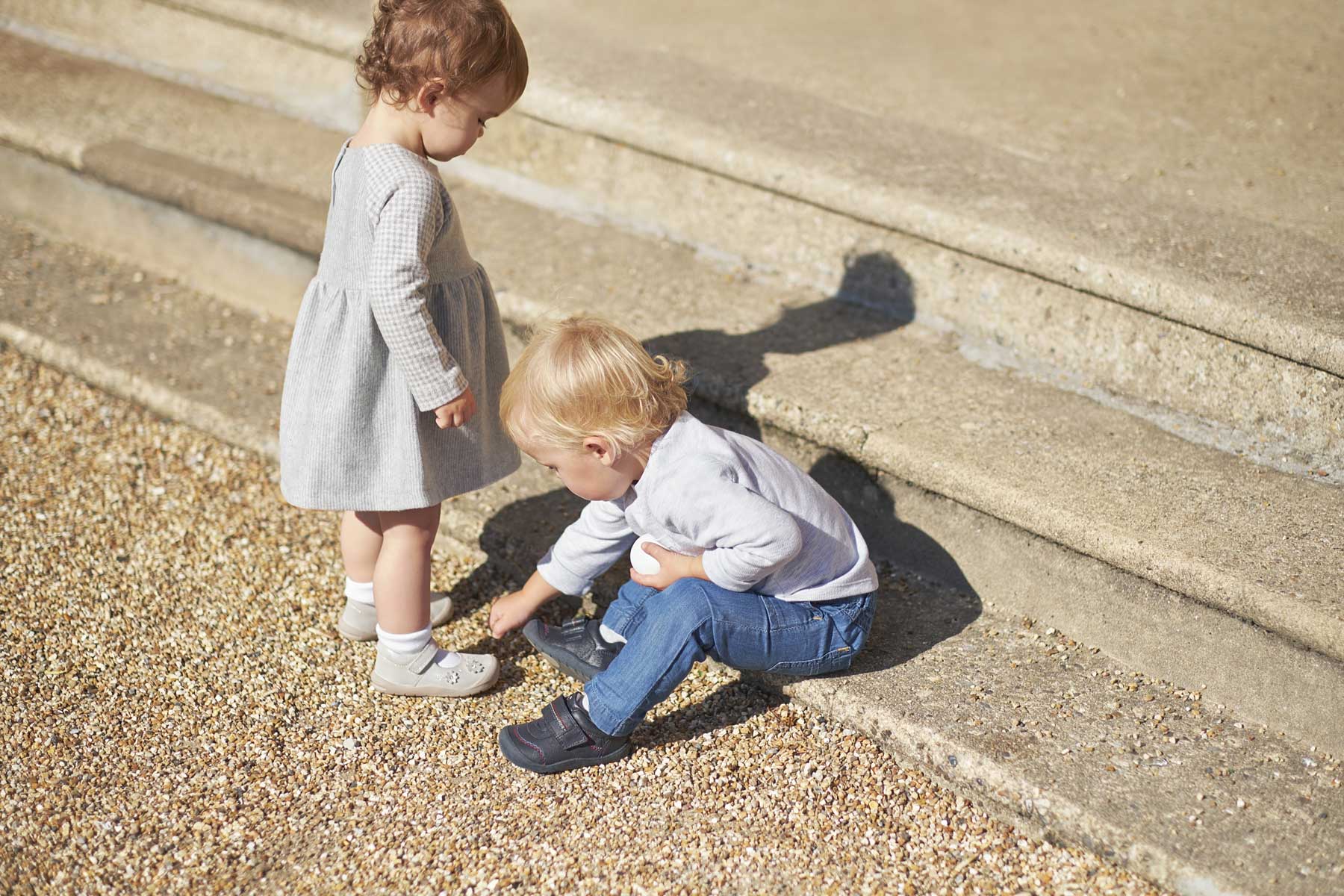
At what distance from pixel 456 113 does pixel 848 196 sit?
1.18 m

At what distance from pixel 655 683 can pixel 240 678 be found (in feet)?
2.69

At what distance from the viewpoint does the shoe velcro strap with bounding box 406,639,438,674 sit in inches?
85.8

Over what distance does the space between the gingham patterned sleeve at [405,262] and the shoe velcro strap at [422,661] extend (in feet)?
1.78

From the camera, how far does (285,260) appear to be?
3.28 meters

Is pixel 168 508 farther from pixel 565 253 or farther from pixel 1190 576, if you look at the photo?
pixel 1190 576

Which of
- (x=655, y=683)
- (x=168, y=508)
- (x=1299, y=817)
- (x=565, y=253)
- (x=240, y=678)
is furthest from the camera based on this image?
(x=565, y=253)

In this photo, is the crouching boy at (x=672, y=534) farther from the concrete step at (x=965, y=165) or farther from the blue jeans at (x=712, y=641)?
the concrete step at (x=965, y=165)

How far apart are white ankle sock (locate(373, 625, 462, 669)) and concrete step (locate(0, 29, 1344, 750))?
80cm

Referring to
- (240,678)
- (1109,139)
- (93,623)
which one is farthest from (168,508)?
(1109,139)

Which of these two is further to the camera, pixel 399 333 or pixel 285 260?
pixel 285 260

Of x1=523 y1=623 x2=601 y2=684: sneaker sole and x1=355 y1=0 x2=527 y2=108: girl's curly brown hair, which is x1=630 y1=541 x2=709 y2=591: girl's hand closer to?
x1=523 y1=623 x2=601 y2=684: sneaker sole

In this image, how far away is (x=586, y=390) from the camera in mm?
Answer: 1919

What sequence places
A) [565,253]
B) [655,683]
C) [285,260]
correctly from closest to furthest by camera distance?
[655,683] < [565,253] < [285,260]

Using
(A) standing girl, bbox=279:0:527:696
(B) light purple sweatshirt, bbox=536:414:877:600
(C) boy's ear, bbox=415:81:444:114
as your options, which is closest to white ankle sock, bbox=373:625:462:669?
(A) standing girl, bbox=279:0:527:696
